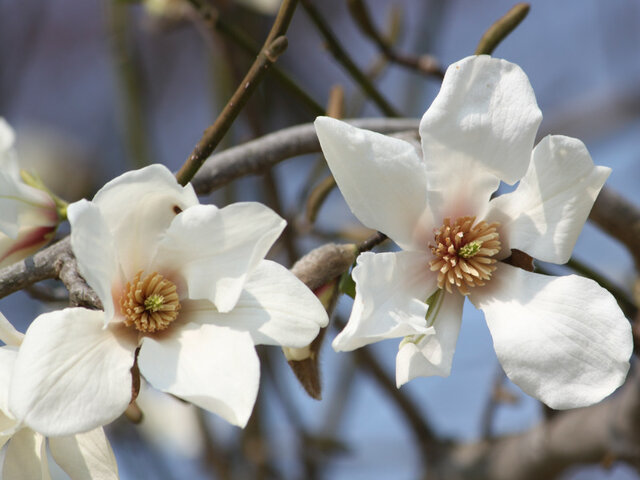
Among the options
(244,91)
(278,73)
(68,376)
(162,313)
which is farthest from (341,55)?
(68,376)

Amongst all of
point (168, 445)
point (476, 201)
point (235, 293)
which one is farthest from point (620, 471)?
point (235, 293)

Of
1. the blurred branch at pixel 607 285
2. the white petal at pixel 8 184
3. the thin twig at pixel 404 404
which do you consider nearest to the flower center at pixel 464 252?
the blurred branch at pixel 607 285

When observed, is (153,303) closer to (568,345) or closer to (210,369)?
(210,369)

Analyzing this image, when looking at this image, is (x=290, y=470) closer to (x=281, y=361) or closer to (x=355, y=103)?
(x=281, y=361)

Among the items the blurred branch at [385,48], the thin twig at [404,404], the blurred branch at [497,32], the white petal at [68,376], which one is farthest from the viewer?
the thin twig at [404,404]

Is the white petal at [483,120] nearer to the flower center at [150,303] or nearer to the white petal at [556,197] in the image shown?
the white petal at [556,197]

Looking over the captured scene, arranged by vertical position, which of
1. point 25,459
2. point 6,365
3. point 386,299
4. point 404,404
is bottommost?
point 404,404
